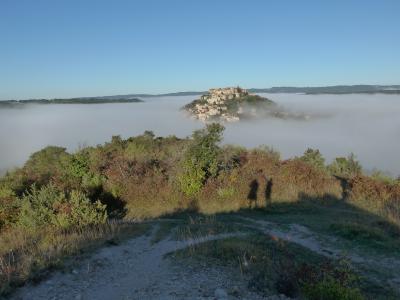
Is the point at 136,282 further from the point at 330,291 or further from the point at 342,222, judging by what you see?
the point at 342,222

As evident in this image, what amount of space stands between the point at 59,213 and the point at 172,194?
695 centimetres

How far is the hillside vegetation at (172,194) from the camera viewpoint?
13625 mm

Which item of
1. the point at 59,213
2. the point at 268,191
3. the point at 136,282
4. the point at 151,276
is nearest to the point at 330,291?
the point at 151,276

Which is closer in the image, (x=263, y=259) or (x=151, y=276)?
(x=151, y=276)

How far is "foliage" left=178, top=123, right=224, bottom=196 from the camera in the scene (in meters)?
20.2

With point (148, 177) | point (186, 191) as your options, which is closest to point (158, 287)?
point (186, 191)

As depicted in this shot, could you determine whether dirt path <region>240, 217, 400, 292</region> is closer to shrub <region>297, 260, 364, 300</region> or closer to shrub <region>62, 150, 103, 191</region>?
shrub <region>297, 260, 364, 300</region>

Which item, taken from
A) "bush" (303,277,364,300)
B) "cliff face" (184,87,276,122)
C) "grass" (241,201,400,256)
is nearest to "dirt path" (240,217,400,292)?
→ "grass" (241,201,400,256)

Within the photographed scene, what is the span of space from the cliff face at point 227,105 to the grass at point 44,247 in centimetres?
A: 9405

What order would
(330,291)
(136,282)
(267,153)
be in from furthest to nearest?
(267,153) → (136,282) → (330,291)

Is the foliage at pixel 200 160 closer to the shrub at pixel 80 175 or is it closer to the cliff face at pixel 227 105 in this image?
the shrub at pixel 80 175

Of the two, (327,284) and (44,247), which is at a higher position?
(327,284)

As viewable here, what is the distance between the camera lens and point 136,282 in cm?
884

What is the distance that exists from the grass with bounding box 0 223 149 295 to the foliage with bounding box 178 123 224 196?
20.1 feet
